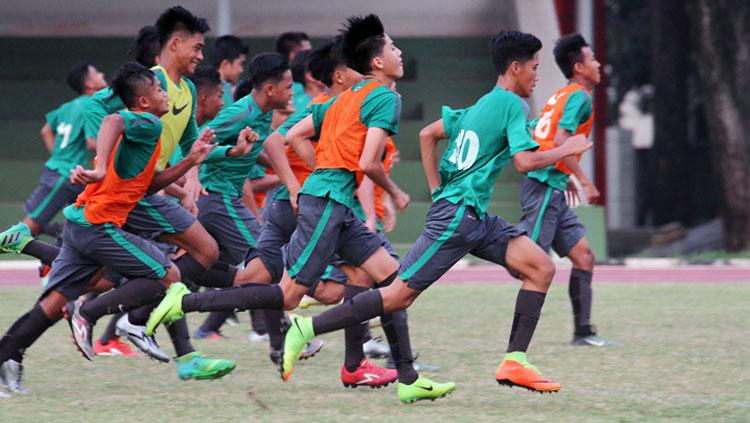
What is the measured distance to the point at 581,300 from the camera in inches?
381

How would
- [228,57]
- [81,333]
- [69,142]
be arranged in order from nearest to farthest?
[81,333] < [228,57] < [69,142]

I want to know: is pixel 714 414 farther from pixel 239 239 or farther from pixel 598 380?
pixel 239 239

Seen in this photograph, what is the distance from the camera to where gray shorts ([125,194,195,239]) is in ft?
25.7

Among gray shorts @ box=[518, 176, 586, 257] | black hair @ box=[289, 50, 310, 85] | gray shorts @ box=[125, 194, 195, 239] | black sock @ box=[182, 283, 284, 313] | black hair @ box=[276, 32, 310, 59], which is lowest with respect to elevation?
black sock @ box=[182, 283, 284, 313]

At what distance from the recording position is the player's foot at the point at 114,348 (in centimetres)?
916

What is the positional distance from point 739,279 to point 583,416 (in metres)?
8.73

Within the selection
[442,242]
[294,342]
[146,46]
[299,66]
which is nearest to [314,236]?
[294,342]

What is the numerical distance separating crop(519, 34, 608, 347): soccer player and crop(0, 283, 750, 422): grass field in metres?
0.34

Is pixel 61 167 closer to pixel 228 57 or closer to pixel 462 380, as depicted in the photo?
pixel 228 57

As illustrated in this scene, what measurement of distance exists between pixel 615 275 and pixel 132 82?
910 centimetres

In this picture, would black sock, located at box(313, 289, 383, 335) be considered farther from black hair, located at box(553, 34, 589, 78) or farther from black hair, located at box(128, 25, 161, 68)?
black hair, located at box(553, 34, 589, 78)

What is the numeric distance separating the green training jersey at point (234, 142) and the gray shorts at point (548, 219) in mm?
1850

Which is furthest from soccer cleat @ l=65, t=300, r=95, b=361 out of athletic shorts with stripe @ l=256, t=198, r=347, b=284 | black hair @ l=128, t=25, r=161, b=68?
black hair @ l=128, t=25, r=161, b=68

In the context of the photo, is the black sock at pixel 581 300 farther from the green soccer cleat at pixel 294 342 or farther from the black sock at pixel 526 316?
the green soccer cleat at pixel 294 342
